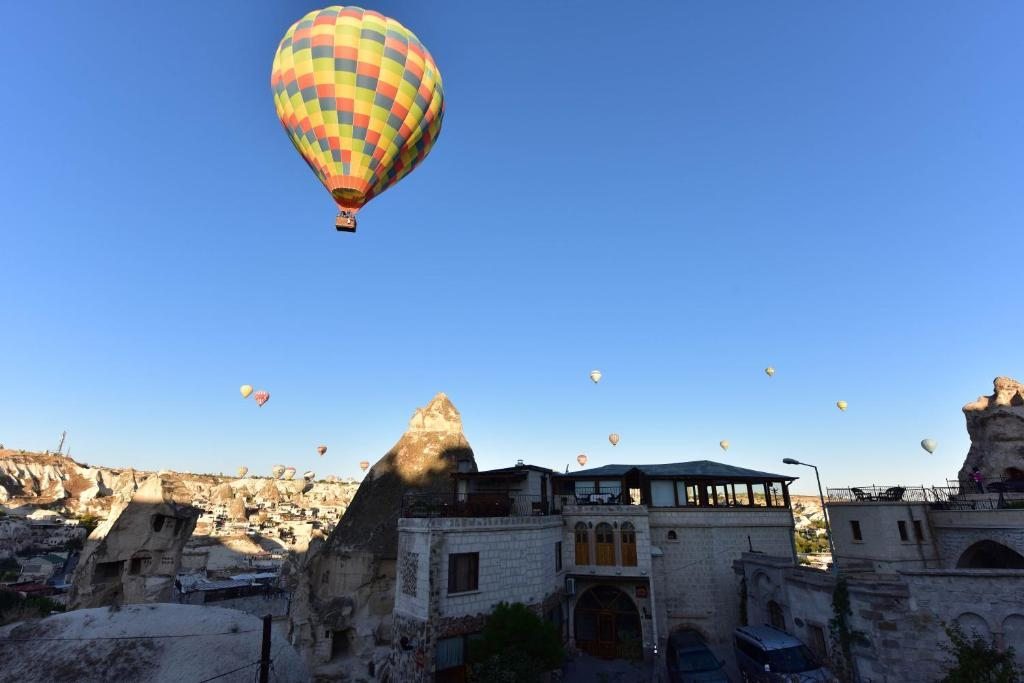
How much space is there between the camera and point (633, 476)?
32.7 metres

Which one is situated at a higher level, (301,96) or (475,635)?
(301,96)

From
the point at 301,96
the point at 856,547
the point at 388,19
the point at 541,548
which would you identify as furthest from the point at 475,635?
the point at 388,19

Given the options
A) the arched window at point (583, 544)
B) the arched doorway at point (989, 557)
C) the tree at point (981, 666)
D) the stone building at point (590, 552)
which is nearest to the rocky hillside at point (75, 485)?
the stone building at point (590, 552)

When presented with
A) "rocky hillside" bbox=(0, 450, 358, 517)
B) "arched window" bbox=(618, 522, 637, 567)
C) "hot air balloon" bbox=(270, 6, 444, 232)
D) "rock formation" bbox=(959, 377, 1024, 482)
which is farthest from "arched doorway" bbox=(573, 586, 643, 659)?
"rocky hillside" bbox=(0, 450, 358, 517)

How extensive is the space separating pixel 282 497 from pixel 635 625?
585 feet

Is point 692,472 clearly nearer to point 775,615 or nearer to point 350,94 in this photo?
point 775,615

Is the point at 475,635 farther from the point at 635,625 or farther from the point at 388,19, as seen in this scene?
the point at 388,19

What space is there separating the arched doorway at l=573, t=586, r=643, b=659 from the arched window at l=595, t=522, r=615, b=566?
1.63 m

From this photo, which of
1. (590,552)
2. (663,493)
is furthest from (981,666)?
(663,493)

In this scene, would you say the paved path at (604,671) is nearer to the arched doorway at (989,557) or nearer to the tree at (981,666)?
the tree at (981,666)

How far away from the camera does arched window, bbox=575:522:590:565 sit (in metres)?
28.8

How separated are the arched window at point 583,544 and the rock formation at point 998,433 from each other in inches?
1137

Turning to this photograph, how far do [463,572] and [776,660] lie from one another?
12243mm

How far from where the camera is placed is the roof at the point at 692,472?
1233 inches
